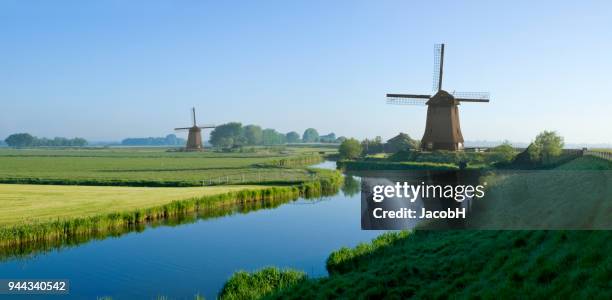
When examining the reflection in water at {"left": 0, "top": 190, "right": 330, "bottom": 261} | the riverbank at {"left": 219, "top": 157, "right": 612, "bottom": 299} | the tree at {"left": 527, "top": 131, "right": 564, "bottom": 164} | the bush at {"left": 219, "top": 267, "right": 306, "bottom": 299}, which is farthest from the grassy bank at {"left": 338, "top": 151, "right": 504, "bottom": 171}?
the bush at {"left": 219, "top": 267, "right": 306, "bottom": 299}

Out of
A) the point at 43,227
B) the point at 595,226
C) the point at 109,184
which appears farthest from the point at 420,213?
the point at 109,184

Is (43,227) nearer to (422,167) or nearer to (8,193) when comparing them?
(8,193)

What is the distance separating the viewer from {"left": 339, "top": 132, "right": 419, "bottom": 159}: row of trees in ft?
300

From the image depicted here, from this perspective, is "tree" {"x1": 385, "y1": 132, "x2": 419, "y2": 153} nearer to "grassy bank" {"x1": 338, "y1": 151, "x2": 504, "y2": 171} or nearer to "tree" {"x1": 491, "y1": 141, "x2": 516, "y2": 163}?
"grassy bank" {"x1": 338, "y1": 151, "x2": 504, "y2": 171}

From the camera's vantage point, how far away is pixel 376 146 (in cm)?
11006

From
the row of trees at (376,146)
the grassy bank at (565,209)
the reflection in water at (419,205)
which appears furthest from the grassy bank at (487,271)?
the row of trees at (376,146)

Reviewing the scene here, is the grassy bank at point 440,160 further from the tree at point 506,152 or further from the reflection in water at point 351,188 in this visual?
the reflection in water at point 351,188

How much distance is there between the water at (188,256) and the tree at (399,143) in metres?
68.4

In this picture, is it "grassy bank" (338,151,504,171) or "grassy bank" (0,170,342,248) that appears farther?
"grassy bank" (338,151,504,171)

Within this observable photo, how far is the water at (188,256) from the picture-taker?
15875 millimetres

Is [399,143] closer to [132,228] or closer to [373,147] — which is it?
[373,147]

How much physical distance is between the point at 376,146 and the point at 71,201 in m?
87.6

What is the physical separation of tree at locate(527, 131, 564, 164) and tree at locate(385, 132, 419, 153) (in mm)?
43508

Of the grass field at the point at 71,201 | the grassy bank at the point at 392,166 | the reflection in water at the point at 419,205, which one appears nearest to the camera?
the reflection in water at the point at 419,205
